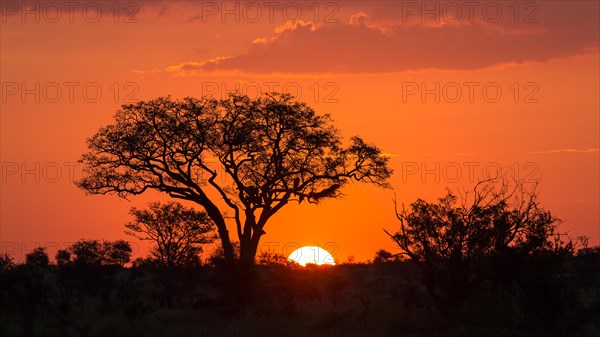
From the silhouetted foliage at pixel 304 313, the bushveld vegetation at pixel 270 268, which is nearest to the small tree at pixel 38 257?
the bushveld vegetation at pixel 270 268

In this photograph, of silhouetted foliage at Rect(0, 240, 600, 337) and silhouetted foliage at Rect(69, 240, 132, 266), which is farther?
silhouetted foliage at Rect(69, 240, 132, 266)

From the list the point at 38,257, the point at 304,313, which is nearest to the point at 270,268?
the point at 304,313

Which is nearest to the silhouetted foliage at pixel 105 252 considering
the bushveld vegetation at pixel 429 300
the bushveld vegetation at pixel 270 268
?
the bushveld vegetation at pixel 270 268

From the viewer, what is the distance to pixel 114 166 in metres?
56.2

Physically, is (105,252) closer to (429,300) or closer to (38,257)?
(38,257)

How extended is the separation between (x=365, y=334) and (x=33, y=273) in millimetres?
14883

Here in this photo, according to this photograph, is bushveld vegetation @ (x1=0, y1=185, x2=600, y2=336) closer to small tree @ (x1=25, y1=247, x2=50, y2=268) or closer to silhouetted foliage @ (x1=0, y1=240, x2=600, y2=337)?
silhouetted foliage @ (x1=0, y1=240, x2=600, y2=337)

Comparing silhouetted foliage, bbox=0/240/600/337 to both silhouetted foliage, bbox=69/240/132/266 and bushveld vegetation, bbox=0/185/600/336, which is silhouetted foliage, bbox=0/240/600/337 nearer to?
bushveld vegetation, bbox=0/185/600/336

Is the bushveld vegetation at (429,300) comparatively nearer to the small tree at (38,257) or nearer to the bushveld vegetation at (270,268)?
the bushveld vegetation at (270,268)

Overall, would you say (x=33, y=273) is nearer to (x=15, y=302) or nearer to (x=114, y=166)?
(x=15, y=302)

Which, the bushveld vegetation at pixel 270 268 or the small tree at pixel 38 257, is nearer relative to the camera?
the bushveld vegetation at pixel 270 268

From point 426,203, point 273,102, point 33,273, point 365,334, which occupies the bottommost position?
point 365,334

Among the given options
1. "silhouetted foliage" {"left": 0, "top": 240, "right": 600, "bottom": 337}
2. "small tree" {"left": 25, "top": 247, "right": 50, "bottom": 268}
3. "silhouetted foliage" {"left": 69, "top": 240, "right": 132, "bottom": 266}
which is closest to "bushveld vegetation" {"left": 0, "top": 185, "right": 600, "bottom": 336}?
"silhouetted foliage" {"left": 0, "top": 240, "right": 600, "bottom": 337}

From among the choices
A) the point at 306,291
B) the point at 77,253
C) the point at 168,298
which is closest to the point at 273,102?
the point at 306,291
